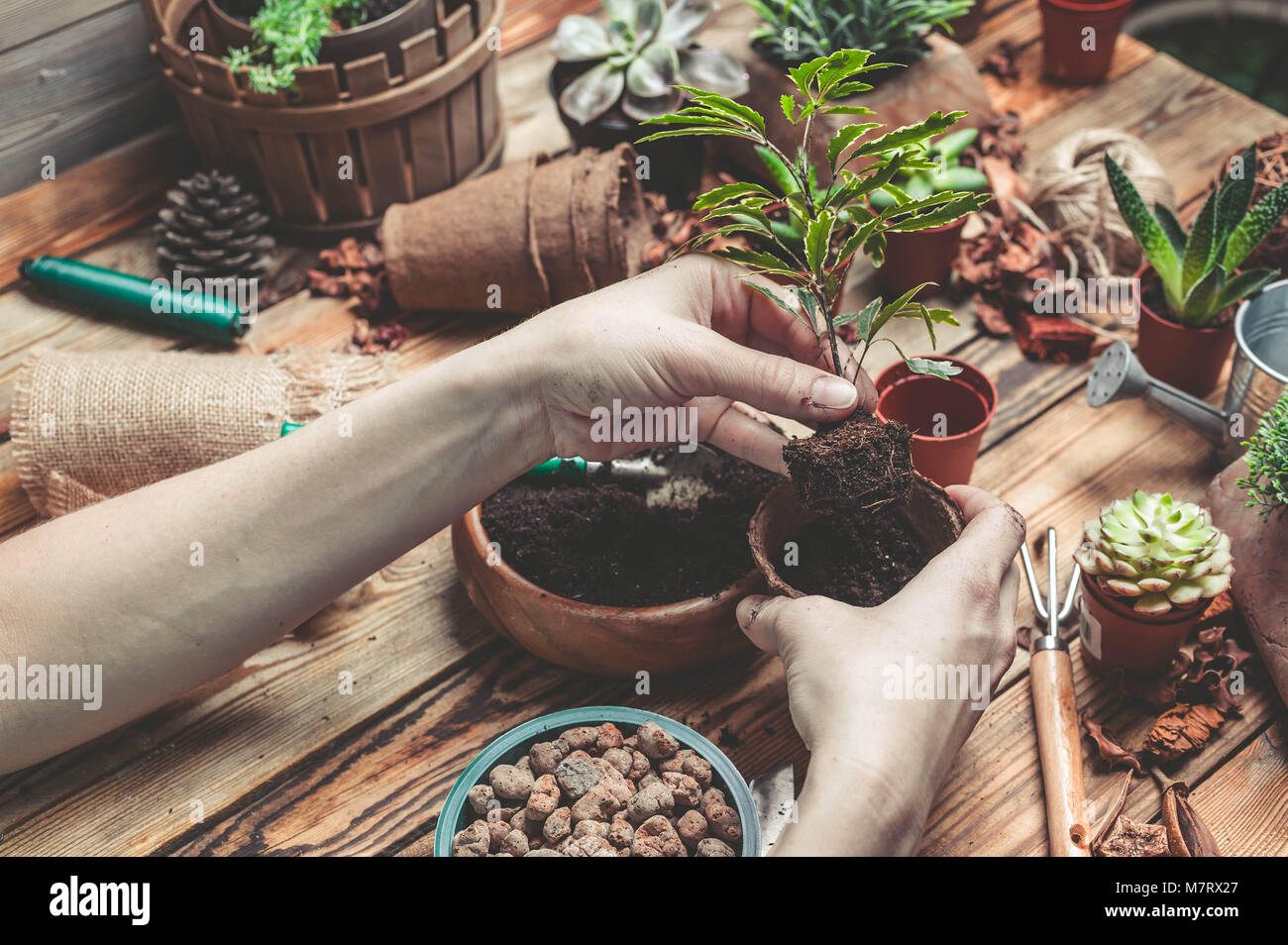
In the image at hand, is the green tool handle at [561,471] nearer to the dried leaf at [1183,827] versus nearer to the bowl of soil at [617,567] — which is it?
the bowl of soil at [617,567]

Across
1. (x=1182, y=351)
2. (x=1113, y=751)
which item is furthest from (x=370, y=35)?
(x=1113, y=751)

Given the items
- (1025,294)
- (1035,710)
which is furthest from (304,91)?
(1035,710)

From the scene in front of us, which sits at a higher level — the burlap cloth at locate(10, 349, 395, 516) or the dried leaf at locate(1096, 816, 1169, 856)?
the burlap cloth at locate(10, 349, 395, 516)

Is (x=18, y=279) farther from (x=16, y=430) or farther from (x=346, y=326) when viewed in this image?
(x=346, y=326)

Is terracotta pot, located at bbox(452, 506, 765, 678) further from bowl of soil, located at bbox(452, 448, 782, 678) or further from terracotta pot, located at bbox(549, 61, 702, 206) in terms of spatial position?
terracotta pot, located at bbox(549, 61, 702, 206)

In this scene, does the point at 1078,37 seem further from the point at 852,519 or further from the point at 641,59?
the point at 852,519

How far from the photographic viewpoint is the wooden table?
104cm

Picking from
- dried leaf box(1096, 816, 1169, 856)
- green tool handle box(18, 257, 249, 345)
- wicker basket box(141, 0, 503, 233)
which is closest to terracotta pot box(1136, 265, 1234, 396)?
dried leaf box(1096, 816, 1169, 856)

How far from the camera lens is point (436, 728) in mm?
1129

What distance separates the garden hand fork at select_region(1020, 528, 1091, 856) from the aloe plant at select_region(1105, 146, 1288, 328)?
1.45ft

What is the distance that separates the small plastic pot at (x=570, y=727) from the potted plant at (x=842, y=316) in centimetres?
17

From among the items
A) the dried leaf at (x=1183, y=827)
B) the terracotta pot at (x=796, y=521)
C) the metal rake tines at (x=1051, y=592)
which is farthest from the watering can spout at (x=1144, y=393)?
the dried leaf at (x=1183, y=827)

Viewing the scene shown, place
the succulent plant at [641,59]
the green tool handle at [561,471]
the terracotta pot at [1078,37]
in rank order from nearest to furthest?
the green tool handle at [561,471] → the succulent plant at [641,59] → the terracotta pot at [1078,37]

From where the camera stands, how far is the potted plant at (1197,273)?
1.29 meters
